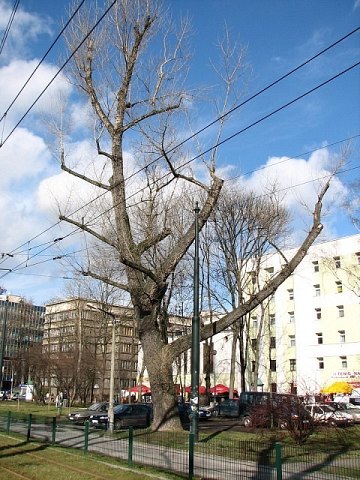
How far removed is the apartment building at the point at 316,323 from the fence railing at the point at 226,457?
112 feet

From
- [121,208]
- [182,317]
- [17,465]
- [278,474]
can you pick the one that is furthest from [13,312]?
[278,474]

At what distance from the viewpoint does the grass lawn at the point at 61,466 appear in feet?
36.5

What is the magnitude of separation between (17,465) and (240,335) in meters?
29.3

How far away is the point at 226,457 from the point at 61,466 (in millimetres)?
3791

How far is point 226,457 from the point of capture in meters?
12.1

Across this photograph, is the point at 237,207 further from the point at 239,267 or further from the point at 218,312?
the point at 218,312

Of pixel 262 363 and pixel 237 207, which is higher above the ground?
pixel 237 207

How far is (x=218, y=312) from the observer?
44.7 metres

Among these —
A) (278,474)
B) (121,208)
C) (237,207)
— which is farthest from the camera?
(237,207)

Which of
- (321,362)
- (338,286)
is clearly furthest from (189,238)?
(321,362)

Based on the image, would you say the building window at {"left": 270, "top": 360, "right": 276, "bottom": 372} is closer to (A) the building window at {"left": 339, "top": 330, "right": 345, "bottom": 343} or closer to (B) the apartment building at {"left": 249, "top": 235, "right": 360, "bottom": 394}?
(B) the apartment building at {"left": 249, "top": 235, "right": 360, "bottom": 394}

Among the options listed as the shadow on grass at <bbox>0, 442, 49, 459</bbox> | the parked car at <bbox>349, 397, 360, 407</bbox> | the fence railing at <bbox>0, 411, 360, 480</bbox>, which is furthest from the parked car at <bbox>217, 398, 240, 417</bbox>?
the shadow on grass at <bbox>0, 442, 49, 459</bbox>

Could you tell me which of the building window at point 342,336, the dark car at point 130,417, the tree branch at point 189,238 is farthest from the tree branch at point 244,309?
the building window at point 342,336

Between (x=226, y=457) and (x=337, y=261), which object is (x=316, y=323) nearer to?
(x=337, y=261)
